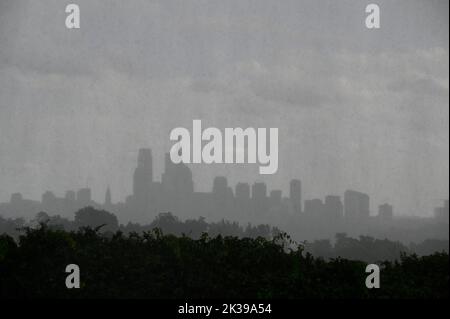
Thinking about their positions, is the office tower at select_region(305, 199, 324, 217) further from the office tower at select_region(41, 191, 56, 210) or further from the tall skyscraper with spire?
the office tower at select_region(41, 191, 56, 210)

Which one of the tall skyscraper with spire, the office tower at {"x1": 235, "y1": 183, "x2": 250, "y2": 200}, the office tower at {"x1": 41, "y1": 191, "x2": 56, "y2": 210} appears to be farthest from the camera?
the office tower at {"x1": 41, "y1": 191, "x2": 56, "y2": 210}

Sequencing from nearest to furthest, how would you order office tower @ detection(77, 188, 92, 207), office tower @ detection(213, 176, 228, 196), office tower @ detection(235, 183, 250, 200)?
office tower @ detection(77, 188, 92, 207)
office tower @ detection(213, 176, 228, 196)
office tower @ detection(235, 183, 250, 200)

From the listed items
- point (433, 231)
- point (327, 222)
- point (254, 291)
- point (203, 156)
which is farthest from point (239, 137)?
point (433, 231)

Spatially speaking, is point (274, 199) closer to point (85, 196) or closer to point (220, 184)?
point (220, 184)

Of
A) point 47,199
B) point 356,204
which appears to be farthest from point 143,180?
point 356,204

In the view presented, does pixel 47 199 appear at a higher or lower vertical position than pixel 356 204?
higher

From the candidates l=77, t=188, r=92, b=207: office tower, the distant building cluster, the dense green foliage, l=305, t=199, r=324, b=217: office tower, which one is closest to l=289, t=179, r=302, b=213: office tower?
the distant building cluster

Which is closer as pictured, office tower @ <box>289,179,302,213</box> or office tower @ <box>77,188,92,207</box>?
office tower @ <box>289,179,302,213</box>

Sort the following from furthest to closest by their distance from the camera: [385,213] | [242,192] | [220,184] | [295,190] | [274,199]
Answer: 1. [385,213]
2. [274,199]
3. [242,192]
4. [220,184]
5. [295,190]

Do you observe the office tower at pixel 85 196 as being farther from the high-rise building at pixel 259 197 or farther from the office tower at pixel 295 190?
the office tower at pixel 295 190
